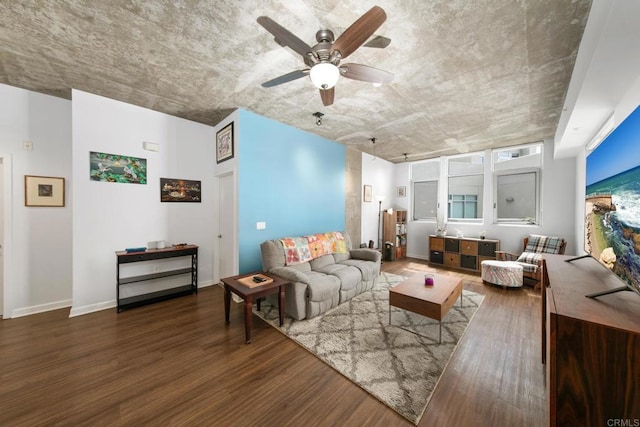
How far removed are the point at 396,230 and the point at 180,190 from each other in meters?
5.27

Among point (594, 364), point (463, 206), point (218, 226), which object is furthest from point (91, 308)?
point (463, 206)

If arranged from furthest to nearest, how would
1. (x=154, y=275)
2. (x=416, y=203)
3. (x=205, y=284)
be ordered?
(x=416, y=203) → (x=205, y=284) → (x=154, y=275)

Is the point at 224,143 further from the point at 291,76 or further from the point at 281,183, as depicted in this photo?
the point at 291,76

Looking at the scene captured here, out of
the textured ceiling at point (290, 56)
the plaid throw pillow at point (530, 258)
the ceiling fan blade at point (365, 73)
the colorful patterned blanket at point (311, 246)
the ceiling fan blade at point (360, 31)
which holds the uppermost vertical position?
the textured ceiling at point (290, 56)

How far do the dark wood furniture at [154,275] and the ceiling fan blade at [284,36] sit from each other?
10.7 feet

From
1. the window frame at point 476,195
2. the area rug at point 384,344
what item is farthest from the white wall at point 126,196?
the window frame at point 476,195

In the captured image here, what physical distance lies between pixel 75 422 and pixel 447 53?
Result: 4.14m

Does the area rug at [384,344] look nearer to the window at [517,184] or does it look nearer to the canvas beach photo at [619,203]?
the canvas beach photo at [619,203]

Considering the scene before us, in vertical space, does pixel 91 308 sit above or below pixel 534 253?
below

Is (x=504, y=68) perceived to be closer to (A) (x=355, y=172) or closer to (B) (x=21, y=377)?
(A) (x=355, y=172)

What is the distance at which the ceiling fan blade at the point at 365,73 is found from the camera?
1.79m

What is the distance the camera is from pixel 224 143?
12.2ft

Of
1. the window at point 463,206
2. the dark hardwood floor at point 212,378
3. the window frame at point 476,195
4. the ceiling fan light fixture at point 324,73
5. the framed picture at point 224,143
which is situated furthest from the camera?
the window at point 463,206

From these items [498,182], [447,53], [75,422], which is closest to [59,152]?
[75,422]
